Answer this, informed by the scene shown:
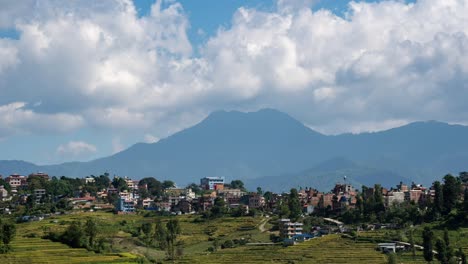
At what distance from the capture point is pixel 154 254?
76.6 m

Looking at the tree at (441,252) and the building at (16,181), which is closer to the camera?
the tree at (441,252)

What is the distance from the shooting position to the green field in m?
60.3

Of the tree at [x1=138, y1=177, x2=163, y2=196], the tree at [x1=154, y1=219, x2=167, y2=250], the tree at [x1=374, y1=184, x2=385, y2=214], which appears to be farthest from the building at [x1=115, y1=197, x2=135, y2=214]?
the tree at [x1=374, y1=184, x2=385, y2=214]

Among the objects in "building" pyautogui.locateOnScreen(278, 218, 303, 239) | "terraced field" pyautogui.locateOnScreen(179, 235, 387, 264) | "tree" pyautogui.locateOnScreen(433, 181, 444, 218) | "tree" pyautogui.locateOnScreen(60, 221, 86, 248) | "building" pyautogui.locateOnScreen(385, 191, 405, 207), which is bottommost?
"terraced field" pyautogui.locateOnScreen(179, 235, 387, 264)

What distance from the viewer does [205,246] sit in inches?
3282

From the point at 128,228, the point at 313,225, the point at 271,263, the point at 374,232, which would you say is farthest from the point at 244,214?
the point at 271,263

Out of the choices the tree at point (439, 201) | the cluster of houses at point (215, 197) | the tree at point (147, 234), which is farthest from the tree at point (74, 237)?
the cluster of houses at point (215, 197)

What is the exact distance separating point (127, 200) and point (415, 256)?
63480mm

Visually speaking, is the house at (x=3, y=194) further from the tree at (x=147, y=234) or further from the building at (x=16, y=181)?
the tree at (x=147, y=234)

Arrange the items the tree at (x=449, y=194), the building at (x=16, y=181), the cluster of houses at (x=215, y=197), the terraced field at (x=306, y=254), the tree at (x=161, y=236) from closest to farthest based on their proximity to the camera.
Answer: the terraced field at (x=306, y=254) → the tree at (x=161, y=236) → the tree at (x=449, y=194) → the cluster of houses at (x=215, y=197) → the building at (x=16, y=181)

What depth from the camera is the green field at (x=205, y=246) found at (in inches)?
2376

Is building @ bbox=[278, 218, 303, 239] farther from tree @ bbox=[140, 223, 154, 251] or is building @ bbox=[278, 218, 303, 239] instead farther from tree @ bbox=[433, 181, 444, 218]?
tree @ bbox=[433, 181, 444, 218]

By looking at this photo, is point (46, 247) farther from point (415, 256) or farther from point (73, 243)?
point (415, 256)

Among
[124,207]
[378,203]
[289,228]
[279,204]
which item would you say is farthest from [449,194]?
[124,207]
